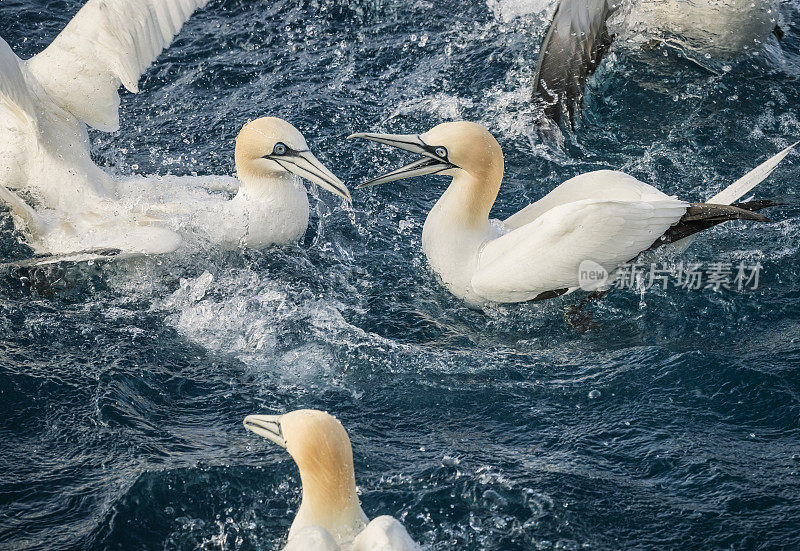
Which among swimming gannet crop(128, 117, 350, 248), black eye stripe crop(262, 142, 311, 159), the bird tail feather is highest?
the bird tail feather

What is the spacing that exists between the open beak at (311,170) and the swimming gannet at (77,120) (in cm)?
90

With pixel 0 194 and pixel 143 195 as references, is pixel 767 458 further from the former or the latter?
pixel 0 194

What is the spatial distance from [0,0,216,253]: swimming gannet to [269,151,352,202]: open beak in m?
0.90

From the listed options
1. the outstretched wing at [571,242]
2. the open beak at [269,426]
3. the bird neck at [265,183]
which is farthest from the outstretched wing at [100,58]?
the open beak at [269,426]

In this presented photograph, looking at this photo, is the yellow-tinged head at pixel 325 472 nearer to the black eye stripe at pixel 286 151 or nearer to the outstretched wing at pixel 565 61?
the black eye stripe at pixel 286 151

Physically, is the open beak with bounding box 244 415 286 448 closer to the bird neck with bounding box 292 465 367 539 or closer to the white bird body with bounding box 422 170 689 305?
the bird neck with bounding box 292 465 367 539

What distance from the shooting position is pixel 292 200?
652 cm

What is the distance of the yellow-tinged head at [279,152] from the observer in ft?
20.3

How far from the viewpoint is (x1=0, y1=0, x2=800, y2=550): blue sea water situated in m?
4.62

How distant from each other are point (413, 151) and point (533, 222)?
86cm

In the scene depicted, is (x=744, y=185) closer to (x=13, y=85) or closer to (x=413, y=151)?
(x=413, y=151)

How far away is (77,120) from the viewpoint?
6371mm

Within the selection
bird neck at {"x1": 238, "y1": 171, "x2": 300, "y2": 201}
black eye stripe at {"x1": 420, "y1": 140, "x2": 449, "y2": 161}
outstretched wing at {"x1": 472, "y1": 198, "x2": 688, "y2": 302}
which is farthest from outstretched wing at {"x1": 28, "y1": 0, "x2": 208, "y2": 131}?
outstretched wing at {"x1": 472, "y1": 198, "x2": 688, "y2": 302}

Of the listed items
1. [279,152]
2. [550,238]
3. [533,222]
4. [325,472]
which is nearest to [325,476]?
[325,472]
